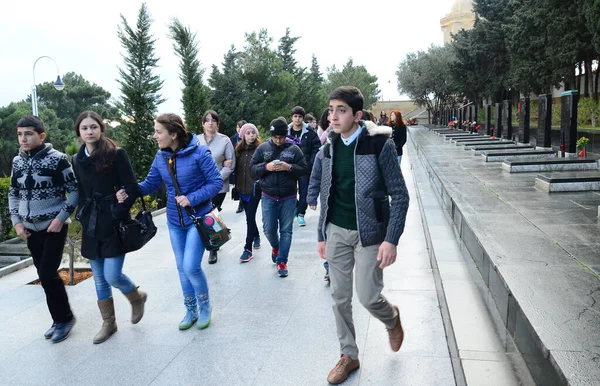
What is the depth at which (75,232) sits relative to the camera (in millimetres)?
8250

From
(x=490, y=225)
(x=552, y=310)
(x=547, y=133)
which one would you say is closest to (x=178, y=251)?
(x=552, y=310)

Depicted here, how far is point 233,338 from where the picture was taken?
4223mm

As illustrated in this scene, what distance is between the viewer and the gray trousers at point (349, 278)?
3342mm

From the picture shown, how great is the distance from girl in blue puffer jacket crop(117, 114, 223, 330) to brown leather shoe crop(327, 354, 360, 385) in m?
1.45

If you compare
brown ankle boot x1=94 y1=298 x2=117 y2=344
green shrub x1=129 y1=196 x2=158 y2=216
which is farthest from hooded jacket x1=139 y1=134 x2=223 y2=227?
green shrub x1=129 y1=196 x2=158 y2=216

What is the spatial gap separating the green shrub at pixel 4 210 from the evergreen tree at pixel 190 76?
20.9 ft

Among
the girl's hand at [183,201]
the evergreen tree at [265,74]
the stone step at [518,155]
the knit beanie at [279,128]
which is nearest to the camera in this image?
the girl's hand at [183,201]

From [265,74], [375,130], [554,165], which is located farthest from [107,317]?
[265,74]

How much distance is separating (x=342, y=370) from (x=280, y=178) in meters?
2.78

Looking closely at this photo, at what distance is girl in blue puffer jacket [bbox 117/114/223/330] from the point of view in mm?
4273

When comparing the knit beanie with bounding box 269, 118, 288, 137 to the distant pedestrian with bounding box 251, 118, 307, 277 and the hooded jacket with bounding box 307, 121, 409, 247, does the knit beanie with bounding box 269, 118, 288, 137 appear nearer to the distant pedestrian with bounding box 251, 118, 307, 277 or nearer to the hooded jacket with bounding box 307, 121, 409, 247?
the distant pedestrian with bounding box 251, 118, 307, 277

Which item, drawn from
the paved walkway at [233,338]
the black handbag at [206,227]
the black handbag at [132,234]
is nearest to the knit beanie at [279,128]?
the paved walkway at [233,338]

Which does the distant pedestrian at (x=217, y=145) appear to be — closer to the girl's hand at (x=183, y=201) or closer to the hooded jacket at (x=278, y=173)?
the hooded jacket at (x=278, y=173)

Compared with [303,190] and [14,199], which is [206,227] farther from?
[303,190]
